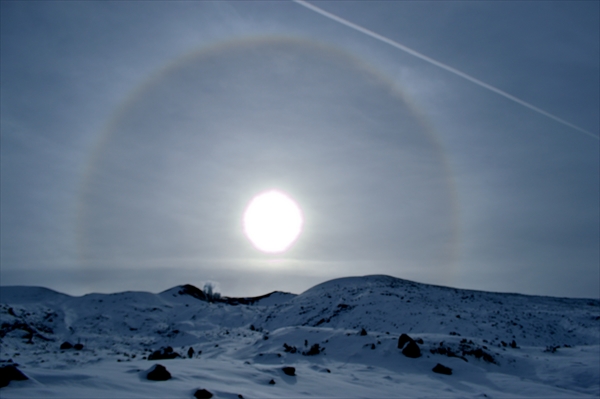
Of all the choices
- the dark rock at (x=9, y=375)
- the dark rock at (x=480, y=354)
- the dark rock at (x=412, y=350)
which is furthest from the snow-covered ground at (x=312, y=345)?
the dark rock at (x=412, y=350)

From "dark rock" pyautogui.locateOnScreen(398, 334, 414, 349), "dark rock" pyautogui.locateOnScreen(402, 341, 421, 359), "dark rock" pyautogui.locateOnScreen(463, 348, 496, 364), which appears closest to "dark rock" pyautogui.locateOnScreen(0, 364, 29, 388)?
"dark rock" pyautogui.locateOnScreen(402, 341, 421, 359)

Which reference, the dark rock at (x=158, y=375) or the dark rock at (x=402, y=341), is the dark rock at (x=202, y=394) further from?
the dark rock at (x=402, y=341)

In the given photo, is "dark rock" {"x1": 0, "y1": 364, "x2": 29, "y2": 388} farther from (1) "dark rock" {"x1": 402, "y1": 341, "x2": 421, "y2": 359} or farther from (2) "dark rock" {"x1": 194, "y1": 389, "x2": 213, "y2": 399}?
(1) "dark rock" {"x1": 402, "y1": 341, "x2": 421, "y2": 359}

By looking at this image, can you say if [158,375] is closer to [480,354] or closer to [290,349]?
[290,349]

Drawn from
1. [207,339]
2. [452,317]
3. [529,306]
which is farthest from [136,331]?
[529,306]

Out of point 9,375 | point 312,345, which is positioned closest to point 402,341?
point 312,345

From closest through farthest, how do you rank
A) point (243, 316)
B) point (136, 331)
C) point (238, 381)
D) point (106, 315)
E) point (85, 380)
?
point (85, 380)
point (238, 381)
point (136, 331)
point (106, 315)
point (243, 316)

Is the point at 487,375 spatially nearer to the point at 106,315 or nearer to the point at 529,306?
the point at 529,306
